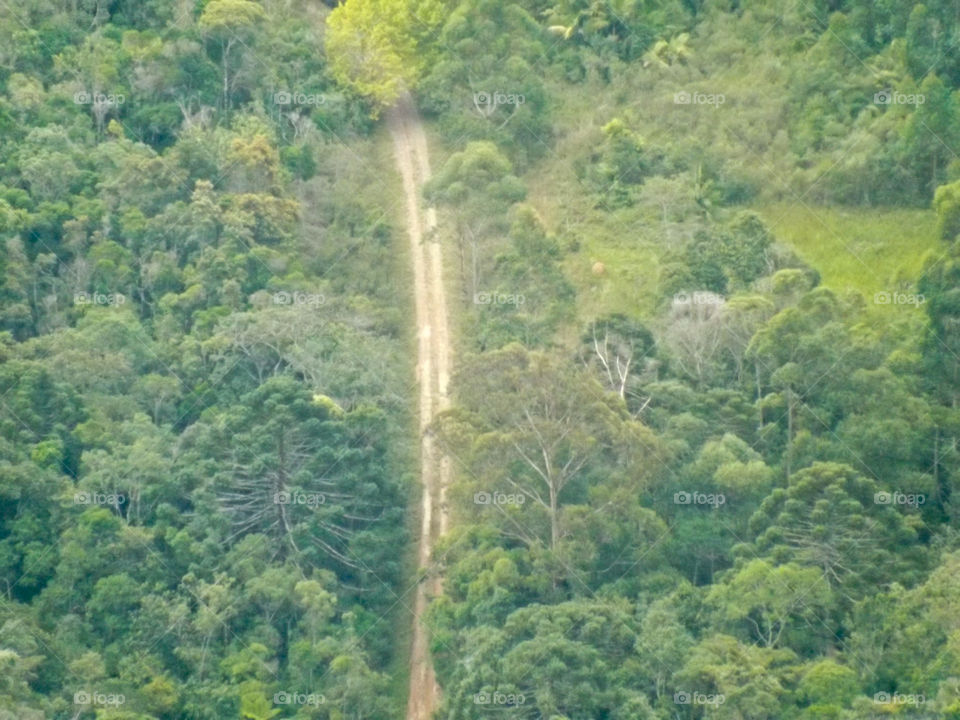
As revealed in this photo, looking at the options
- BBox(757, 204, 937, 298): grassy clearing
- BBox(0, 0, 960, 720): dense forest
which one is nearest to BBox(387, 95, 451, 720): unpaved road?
BBox(0, 0, 960, 720): dense forest

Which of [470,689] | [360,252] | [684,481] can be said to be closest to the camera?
[470,689]

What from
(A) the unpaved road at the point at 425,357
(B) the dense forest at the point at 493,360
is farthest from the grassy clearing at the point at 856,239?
(A) the unpaved road at the point at 425,357

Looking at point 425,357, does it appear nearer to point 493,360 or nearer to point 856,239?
point 493,360

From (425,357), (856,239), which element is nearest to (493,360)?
(425,357)

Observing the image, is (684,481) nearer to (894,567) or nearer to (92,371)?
(894,567)

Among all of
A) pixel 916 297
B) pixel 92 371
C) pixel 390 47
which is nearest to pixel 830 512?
pixel 916 297

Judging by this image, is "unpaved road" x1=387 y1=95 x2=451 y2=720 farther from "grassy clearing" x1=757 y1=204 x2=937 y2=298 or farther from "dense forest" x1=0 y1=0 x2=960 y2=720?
"grassy clearing" x1=757 y1=204 x2=937 y2=298
